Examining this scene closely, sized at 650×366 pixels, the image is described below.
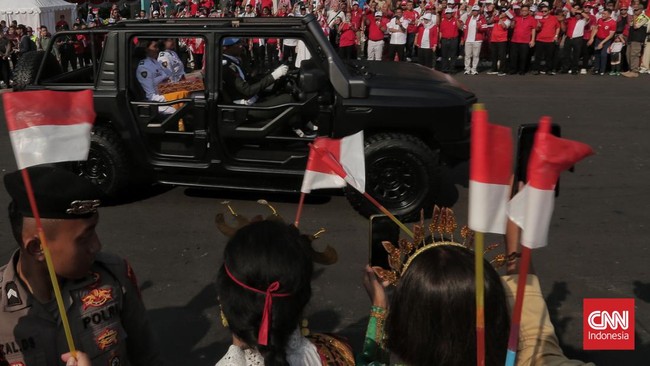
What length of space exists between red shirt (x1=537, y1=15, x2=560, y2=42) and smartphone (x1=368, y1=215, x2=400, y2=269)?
47.5ft

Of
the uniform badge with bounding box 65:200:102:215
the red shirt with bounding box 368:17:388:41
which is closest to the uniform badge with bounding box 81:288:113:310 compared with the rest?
the uniform badge with bounding box 65:200:102:215

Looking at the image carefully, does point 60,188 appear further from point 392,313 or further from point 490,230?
point 490,230

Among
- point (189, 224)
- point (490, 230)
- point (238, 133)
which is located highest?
point (490, 230)

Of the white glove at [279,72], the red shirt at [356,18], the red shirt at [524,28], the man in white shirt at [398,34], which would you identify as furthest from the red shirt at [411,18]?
the white glove at [279,72]

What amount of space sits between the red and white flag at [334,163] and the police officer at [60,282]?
3.31 feet

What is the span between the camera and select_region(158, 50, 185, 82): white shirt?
6980mm

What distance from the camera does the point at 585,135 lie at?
9.55 m

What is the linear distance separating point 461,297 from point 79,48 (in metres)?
15.4

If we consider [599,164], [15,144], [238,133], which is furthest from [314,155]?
[599,164]

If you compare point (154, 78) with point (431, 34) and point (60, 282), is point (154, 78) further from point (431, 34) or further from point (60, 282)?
point (431, 34)

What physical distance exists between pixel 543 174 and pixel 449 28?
1507cm

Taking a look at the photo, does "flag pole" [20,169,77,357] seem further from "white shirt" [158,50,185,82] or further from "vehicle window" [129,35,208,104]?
"white shirt" [158,50,185,82]

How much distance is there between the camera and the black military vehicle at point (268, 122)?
5.98 metres

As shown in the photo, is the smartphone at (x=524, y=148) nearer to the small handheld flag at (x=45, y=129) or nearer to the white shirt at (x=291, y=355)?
the white shirt at (x=291, y=355)
